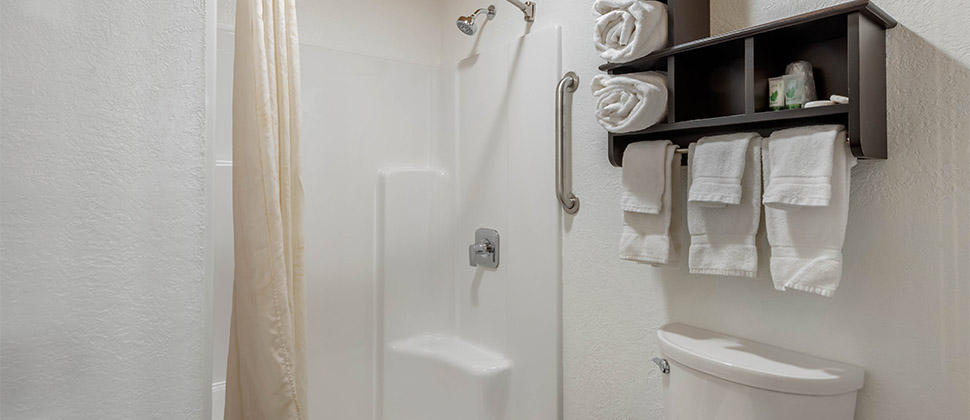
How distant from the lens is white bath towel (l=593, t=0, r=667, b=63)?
4.15 feet

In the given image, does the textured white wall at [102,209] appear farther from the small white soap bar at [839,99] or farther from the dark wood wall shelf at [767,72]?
the small white soap bar at [839,99]

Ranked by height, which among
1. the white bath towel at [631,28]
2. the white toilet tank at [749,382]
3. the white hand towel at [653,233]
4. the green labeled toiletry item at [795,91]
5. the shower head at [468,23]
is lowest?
the white toilet tank at [749,382]

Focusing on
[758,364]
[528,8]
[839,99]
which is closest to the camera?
[839,99]

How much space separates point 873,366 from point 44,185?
1.50 meters

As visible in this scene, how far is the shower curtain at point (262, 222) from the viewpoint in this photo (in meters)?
1.14

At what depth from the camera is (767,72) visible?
1170 mm

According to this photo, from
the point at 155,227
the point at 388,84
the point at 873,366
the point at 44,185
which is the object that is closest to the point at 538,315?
the point at 873,366

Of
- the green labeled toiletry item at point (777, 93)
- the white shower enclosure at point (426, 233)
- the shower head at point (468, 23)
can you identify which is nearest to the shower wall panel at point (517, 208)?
the white shower enclosure at point (426, 233)

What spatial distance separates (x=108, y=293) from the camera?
797mm

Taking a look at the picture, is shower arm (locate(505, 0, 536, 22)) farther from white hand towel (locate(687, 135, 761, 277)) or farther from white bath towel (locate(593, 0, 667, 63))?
white hand towel (locate(687, 135, 761, 277))

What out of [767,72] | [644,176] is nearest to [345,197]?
[644,176]

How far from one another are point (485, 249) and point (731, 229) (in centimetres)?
99

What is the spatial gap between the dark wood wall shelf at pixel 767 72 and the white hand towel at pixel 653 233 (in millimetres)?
129

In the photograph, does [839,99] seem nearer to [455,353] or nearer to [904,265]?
[904,265]
